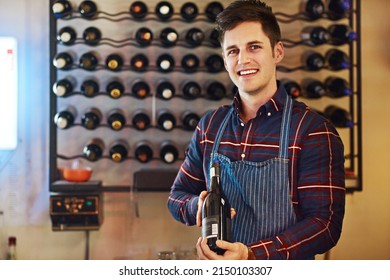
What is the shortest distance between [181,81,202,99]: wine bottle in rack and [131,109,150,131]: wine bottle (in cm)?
20

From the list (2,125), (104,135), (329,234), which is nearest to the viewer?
(329,234)

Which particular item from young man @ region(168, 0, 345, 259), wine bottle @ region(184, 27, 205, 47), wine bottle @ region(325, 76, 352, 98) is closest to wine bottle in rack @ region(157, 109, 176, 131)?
wine bottle @ region(184, 27, 205, 47)

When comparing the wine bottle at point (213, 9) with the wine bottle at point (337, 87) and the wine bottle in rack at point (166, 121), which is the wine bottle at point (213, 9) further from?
the wine bottle at point (337, 87)

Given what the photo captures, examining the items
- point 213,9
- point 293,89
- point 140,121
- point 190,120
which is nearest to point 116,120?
point 140,121

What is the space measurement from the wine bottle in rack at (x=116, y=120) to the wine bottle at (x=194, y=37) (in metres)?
0.44

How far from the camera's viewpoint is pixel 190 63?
229 cm

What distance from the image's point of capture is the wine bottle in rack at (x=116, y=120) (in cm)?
227

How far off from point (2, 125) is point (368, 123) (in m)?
1.57

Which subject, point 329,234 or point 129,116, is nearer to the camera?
point 329,234

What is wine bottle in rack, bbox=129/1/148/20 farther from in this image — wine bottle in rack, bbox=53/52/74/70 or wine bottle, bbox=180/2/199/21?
wine bottle in rack, bbox=53/52/74/70

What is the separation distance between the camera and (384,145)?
89.7 inches

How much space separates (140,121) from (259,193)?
1.21m

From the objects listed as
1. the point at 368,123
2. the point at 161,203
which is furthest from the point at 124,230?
the point at 368,123

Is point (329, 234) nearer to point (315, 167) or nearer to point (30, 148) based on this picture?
point (315, 167)
